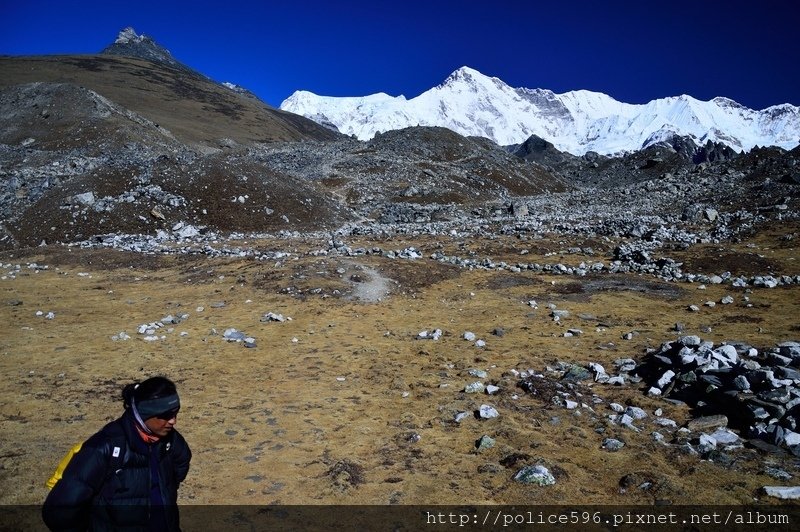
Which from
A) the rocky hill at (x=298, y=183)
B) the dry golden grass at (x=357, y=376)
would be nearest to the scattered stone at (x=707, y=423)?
the dry golden grass at (x=357, y=376)

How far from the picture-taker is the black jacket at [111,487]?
370 cm

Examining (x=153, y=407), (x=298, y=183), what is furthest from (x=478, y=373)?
(x=298, y=183)

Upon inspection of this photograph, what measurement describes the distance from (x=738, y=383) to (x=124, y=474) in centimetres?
1076

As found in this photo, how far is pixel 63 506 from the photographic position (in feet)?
12.1

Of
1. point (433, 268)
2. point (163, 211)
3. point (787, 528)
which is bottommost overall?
point (787, 528)

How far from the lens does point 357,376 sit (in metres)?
12.0

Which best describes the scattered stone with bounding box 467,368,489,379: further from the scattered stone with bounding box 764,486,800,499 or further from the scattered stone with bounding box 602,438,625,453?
the scattered stone with bounding box 764,486,800,499

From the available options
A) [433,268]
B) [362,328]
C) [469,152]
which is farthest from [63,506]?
[469,152]

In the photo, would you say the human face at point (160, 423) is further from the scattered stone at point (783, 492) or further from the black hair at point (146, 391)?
the scattered stone at point (783, 492)

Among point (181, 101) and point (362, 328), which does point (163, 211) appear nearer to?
point (362, 328)

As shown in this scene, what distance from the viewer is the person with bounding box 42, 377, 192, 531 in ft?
12.2

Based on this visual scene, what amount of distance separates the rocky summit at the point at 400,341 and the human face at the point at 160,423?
3539mm

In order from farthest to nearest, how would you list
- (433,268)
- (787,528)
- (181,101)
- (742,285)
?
(181,101) → (433,268) → (742,285) → (787,528)

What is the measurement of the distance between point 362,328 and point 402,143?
81.4 metres
